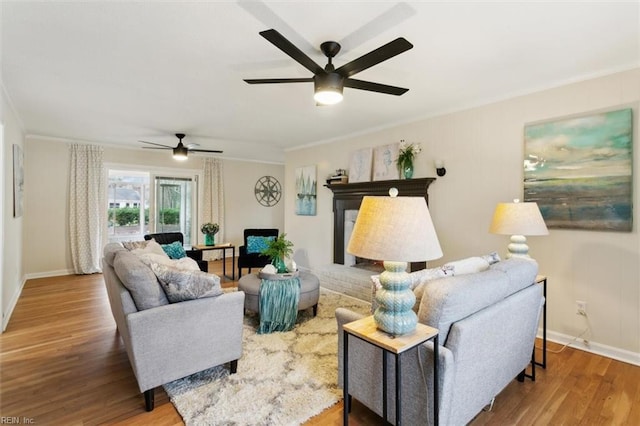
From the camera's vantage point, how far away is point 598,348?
103 inches

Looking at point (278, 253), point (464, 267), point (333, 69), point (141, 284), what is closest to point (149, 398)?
point (141, 284)

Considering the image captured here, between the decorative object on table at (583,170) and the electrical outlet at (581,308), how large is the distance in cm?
69

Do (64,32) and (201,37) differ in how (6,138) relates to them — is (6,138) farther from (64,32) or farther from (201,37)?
(201,37)

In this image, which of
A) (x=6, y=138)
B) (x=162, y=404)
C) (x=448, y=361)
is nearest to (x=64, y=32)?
(x=6, y=138)

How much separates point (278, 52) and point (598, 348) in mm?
3682

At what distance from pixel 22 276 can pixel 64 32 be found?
14.8 feet

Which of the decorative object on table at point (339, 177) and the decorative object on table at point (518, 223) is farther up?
the decorative object on table at point (339, 177)

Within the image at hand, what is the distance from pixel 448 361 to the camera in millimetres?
1377

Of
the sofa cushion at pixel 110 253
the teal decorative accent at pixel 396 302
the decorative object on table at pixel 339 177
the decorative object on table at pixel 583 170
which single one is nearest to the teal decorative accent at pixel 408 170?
the decorative object on table at pixel 339 177

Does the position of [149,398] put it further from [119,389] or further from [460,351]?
[460,351]

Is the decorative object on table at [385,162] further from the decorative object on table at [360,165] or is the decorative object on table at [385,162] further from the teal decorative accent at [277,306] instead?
the teal decorative accent at [277,306]

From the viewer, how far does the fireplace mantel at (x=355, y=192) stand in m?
3.85

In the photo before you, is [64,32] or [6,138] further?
[6,138]

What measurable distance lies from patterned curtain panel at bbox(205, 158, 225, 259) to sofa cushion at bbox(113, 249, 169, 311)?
503 cm
